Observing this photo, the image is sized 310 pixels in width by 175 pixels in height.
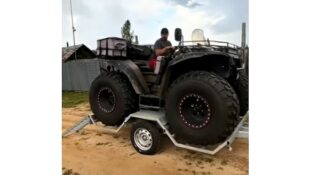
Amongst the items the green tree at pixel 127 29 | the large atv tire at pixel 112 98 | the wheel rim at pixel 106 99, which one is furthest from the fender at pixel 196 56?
the wheel rim at pixel 106 99

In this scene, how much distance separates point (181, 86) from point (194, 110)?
0.58 ft

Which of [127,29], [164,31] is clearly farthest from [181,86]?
[127,29]

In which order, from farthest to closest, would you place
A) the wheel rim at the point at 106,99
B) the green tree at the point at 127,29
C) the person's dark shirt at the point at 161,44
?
the wheel rim at the point at 106,99 → the person's dark shirt at the point at 161,44 → the green tree at the point at 127,29

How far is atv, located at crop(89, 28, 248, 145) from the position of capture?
180cm

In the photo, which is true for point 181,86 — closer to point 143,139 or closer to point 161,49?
point 161,49

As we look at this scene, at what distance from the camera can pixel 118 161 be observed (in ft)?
6.66

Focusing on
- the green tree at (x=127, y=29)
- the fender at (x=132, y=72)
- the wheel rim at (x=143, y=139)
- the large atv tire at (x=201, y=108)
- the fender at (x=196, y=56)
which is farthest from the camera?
the fender at (x=132, y=72)

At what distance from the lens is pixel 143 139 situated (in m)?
2.33

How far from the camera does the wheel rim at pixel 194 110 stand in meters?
1.86

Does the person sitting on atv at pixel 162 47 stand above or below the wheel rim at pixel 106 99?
above

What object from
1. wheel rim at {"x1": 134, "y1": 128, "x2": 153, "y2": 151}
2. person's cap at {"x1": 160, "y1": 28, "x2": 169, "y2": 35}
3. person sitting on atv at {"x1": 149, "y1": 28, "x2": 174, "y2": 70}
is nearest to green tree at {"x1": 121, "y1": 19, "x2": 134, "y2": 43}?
person's cap at {"x1": 160, "y1": 28, "x2": 169, "y2": 35}

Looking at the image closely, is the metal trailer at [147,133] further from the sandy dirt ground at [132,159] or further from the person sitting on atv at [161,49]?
the person sitting on atv at [161,49]

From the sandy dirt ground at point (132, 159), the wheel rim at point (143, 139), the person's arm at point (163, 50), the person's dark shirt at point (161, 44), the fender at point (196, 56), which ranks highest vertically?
the person's dark shirt at point (161, 44)
